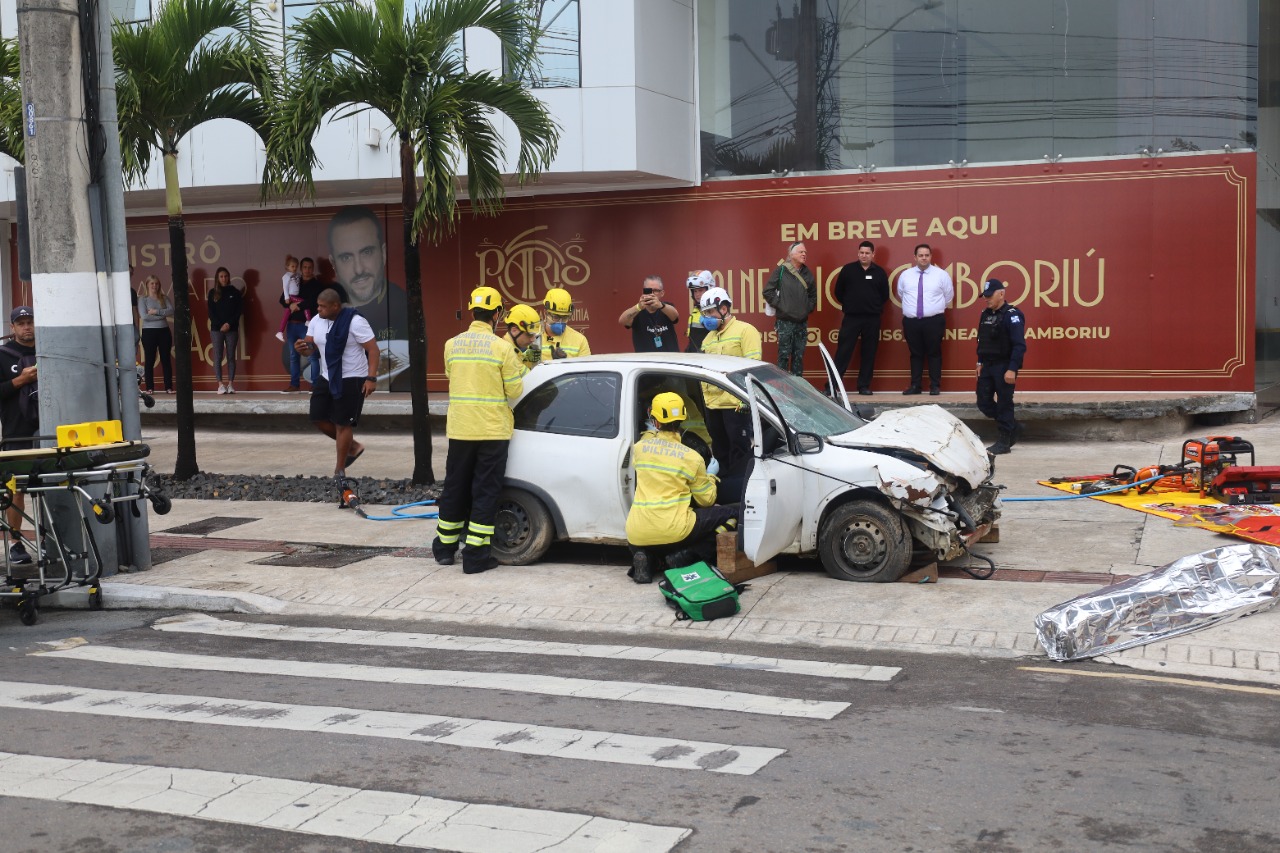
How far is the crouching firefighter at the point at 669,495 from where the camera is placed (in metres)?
8.97

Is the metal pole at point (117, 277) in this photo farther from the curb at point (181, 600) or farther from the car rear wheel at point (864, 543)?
the car rear wheel at point (864, 543)

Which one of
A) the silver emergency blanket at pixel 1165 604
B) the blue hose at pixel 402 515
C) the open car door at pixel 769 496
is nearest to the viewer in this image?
the silver emergency blanket at pixel 1165 604

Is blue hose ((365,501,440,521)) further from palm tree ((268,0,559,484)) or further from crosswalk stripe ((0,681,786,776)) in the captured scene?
crosswalk stripe ((0,681,786,776))

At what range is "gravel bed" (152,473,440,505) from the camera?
1314 centimetres

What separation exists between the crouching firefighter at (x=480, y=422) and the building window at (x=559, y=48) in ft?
27.1

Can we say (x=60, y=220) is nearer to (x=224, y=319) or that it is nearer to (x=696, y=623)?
(x=696, y=623)

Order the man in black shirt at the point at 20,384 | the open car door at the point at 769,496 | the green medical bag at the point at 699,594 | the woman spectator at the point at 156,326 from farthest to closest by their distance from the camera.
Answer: the woman spectator at the point at 156,326 < the man in black shirt at the point at 20,384 < the open car door at the point at 769,496 < the green medical bag at the point at 699,594

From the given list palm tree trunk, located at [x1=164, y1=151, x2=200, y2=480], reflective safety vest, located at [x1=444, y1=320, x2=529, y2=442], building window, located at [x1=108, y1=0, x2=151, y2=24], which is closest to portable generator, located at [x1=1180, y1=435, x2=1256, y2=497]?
reflective safety vest, located at [x1=444, y1=320, x2=529, y2=442]

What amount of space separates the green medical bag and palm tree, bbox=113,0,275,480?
24.6ft

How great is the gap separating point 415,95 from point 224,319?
9398 mm

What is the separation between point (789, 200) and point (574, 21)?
138 inches

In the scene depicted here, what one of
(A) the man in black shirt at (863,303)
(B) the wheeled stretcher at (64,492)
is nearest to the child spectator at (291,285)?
(A) the man in black shirt at (863,303)

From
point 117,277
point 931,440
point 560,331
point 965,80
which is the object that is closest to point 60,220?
point 117,277

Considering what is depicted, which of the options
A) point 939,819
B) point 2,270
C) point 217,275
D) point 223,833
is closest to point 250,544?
point 223,833
